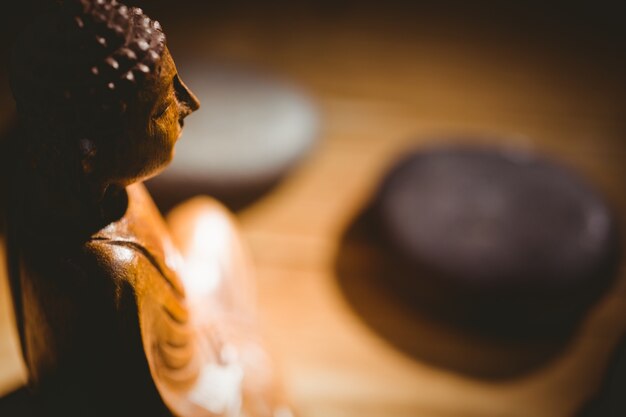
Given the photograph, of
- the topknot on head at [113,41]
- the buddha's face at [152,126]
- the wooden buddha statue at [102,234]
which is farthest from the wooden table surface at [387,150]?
the topknot on head at [113,41]

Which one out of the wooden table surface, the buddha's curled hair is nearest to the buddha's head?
the buddha's curled hair

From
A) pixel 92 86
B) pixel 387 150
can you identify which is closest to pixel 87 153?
pixel 92 86

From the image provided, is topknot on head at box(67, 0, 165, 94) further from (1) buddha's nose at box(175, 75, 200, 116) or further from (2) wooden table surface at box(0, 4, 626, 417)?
(2) wooden table surface at box(0, 4, 626, 417)

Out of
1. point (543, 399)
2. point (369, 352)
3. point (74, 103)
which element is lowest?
point (369, 352)

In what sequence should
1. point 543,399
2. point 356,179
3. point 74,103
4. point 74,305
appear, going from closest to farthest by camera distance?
point 74,103 < point 74,305 < point 543,399 < point 356,179

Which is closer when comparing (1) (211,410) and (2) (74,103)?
(2) (74,103)

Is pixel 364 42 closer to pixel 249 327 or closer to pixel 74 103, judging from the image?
pixel 249 327

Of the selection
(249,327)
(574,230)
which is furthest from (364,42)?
(249,327)

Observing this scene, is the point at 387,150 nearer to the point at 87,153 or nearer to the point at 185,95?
the point at 185,95
